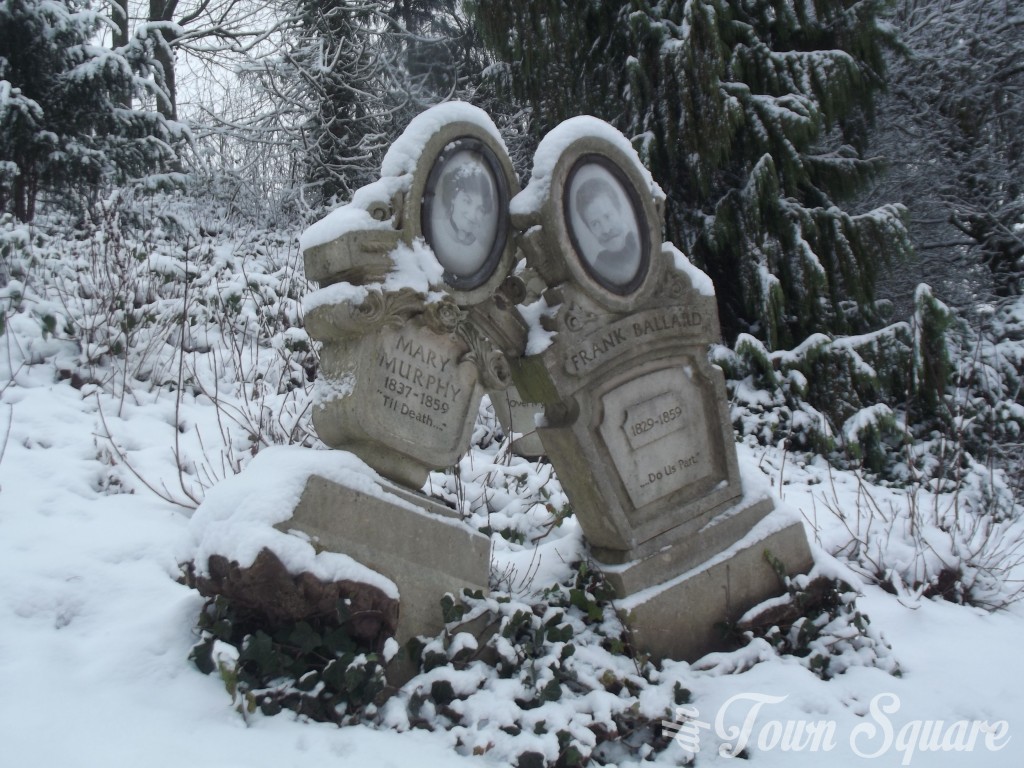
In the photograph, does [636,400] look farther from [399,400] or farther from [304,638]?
[304,638]

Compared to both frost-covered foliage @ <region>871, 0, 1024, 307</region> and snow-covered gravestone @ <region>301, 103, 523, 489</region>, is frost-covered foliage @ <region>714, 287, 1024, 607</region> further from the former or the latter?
snow-covered gravestone @ <region>301, 103, 523, 489</region>

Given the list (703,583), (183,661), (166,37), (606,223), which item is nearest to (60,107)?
(166,37)

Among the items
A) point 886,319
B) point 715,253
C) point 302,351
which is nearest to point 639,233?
point 302,351

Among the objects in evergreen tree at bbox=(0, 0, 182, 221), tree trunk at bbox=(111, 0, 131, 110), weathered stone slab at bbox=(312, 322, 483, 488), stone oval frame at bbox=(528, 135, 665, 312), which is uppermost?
tree trunk at bbox=(111, 0, 131, 110)

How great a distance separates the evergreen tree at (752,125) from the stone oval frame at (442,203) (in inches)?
151

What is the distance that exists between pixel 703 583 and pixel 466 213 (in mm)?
1879

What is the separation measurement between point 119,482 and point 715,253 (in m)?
5.27

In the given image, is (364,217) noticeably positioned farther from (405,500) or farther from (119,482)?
(119,482)

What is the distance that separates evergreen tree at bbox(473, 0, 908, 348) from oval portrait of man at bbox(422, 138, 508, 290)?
390 cm

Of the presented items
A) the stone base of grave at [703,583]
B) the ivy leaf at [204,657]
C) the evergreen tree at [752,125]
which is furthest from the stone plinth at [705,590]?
the evergreen tree at [752,125]

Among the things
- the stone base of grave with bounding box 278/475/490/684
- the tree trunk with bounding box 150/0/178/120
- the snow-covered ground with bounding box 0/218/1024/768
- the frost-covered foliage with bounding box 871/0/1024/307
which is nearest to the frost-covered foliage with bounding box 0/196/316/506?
the snow-covered ground with bounding box 0/218/1024/768

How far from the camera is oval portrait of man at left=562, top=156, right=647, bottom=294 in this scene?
3555 mm

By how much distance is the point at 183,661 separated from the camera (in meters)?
2.33

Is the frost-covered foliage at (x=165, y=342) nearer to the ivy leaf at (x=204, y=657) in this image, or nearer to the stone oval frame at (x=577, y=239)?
the ivy leaf at (x=204, y=657)
